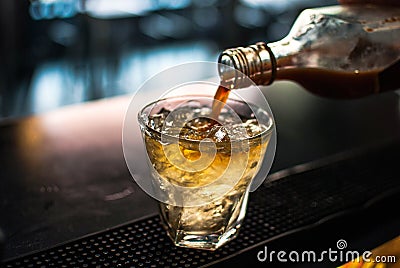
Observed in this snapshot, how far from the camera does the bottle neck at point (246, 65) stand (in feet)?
2.17

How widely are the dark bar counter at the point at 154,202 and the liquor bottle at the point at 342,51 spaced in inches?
6.3

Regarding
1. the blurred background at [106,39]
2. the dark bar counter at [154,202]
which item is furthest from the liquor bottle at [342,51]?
the blurred background at [106,39]

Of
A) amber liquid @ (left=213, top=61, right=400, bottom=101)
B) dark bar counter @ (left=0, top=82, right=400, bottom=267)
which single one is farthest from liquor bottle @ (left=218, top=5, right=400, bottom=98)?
dark bar counter @ (left=0, top=82, right=400, bottom=267)

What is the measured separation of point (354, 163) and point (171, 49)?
365 cm

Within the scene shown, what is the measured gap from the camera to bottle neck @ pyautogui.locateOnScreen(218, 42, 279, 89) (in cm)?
66

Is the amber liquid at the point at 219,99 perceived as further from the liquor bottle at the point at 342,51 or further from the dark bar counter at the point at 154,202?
the dark bar counter at the point at 154,202

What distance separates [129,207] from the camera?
2.68 feet

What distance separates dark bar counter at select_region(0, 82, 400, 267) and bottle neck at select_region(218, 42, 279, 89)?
20 centimetres

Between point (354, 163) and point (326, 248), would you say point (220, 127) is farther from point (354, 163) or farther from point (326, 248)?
point (354, 163)

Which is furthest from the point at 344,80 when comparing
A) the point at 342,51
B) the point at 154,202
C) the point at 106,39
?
the point at 106,39

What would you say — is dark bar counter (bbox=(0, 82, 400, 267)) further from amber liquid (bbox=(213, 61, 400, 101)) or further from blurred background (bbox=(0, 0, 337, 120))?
blurred background (bbox=(0, 0, 337, 120))

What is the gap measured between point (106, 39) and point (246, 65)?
133 inches

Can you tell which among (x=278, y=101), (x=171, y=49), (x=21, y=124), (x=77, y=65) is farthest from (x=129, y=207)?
(x=171, y=49)

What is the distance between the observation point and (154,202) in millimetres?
829
